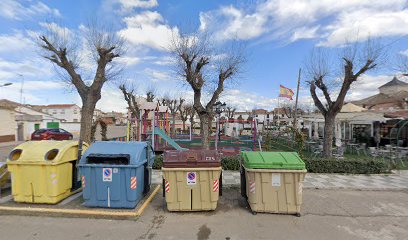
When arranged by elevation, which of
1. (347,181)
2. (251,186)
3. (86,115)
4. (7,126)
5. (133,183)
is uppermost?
(86,115)

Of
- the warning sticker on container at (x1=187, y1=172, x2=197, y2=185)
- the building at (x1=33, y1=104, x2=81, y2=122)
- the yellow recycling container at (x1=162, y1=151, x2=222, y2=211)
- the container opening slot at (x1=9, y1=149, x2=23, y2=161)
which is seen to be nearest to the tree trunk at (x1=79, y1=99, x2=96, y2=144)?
the container opening slot at (x1=9, y1=149, x2=23, y2=161)

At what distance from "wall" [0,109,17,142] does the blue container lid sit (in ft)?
78.5

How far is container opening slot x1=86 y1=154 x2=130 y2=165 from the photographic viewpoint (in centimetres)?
502

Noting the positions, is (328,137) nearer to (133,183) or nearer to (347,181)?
(347,181)

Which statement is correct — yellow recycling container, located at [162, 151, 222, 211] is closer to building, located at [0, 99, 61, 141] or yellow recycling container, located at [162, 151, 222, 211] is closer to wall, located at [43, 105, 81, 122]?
building, located at [0, 99, 61, 141]

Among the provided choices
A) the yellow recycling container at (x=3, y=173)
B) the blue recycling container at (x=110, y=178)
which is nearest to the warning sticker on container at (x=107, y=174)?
the blue recycling container at (x=110, y=178)

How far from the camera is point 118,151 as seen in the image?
5137 mm

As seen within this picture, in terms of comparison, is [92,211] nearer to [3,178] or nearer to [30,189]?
[30,189]

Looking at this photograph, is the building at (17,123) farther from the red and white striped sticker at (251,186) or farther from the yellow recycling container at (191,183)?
the red and white striped sticker at (251,186)

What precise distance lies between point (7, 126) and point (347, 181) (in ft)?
93.3

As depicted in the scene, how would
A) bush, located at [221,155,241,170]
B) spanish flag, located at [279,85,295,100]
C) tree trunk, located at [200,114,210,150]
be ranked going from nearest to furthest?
bush, located at [221,155,241,170] → tree trunk, located at [200,114,210,150] → spanish flag, located at [279,85,295,100]

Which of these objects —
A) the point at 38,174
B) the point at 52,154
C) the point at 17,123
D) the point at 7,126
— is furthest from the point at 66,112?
the point at 38,174

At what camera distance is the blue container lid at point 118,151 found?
5.05 meters

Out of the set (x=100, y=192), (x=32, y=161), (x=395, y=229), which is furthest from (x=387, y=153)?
(x=32, y=161)
